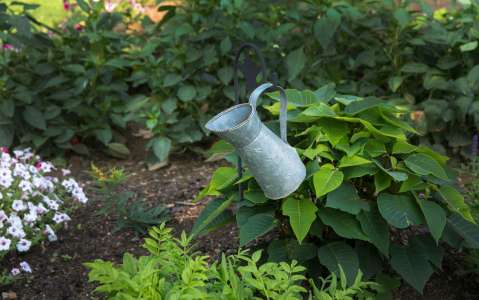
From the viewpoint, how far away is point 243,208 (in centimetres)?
288

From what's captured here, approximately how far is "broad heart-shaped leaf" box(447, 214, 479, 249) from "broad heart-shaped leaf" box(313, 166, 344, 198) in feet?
1.81

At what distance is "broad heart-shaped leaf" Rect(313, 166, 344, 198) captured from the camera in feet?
8.70

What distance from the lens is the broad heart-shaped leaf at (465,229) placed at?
2.87 meters

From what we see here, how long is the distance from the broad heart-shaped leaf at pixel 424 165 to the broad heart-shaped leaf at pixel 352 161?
0.19m

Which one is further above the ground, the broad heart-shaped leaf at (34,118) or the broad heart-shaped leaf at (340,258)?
the broad heart-shaped leaf at (34,118)

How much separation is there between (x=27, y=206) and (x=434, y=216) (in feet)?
6.17

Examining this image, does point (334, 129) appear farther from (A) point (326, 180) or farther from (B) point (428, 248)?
(B) point (428, 248)

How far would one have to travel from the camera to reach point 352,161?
274cm

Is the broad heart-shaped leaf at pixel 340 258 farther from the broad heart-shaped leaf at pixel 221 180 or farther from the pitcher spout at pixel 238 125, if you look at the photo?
the pitcher spout at pixel 238 125

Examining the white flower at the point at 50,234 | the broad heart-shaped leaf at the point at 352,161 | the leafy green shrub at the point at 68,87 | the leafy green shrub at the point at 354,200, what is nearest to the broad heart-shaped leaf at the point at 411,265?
the leafy green shrub at the point at 354,200

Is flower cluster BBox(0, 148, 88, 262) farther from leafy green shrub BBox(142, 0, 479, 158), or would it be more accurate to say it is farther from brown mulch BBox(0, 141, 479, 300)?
leafy green shrub BBox(142, 0, 479, 158)

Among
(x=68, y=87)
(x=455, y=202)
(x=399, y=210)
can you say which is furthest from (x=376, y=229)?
(x=68, y=87)

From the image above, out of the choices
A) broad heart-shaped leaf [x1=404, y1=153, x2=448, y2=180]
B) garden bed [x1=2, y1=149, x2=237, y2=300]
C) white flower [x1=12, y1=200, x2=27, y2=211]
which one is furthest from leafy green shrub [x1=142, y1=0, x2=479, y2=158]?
broad heart-shaped leaf [x1=404, y1=153, x2=448, y2=180]

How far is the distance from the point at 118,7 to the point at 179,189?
2.23 m
